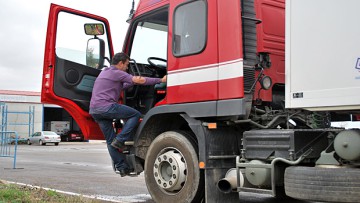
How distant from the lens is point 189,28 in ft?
18.3

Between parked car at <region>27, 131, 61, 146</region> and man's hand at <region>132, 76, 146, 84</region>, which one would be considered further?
parked car at <region>27, 131, 61, 146</region>

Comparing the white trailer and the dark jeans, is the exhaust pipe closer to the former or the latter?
the dark jeans

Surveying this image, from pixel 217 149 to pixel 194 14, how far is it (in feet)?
5.59

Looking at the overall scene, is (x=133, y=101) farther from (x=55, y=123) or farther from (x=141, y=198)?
(x=55, y=123)

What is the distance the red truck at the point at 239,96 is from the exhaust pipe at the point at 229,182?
1cm

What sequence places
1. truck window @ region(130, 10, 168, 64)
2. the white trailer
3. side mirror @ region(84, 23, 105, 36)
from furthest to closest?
the white trailer → side mirror @ region(84, 23, 105, 36) → truck window @ region(130, 10, 168, 64)

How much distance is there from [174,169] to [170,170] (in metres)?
0.20

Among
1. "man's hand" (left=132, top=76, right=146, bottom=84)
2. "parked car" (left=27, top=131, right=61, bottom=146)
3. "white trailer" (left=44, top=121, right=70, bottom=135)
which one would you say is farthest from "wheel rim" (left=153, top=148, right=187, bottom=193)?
"white trailer" (left=44, top=121, right=70, bottom=135)

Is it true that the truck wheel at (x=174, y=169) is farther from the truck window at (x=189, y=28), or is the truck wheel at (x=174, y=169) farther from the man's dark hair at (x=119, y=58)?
the man's dark hair at (x=119, y=58)

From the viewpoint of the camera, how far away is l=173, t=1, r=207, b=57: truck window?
538 centimetres

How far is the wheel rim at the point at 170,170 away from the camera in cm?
546

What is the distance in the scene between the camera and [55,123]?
45.3 metres

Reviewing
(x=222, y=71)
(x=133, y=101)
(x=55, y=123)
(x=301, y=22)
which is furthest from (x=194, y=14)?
(x=55, y=123)

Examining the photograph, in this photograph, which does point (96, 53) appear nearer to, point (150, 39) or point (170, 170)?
point (150, 39)
